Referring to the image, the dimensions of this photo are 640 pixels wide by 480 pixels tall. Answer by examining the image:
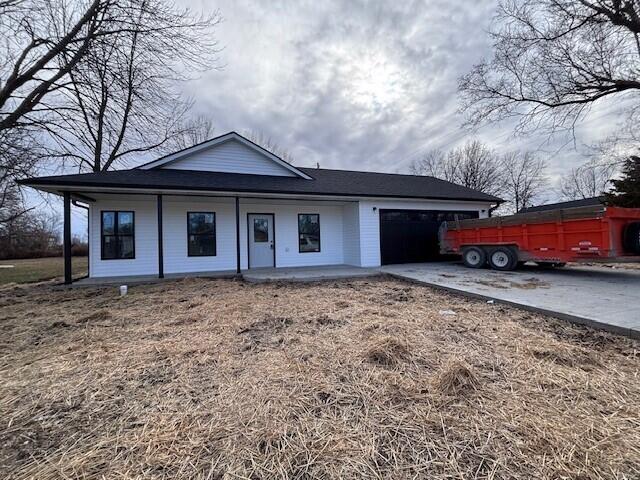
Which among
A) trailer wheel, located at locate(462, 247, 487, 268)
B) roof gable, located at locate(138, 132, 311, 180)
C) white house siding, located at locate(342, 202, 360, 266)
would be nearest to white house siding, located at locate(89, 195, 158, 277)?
roof gable, located at locate(138, 132, 311, 180)

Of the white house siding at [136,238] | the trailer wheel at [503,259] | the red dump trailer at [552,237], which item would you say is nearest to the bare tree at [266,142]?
the white house siding at [136,238]

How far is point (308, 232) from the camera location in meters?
12.5

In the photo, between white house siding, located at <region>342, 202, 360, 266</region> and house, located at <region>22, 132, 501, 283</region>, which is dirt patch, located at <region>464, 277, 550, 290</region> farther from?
white house siding, located at <region>342, 202, 360, 266</region>

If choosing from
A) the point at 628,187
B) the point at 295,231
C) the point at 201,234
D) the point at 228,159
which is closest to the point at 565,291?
the point at 295,231

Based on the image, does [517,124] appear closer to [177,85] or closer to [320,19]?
[320,19]

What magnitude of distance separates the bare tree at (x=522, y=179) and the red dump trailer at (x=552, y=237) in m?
25.3

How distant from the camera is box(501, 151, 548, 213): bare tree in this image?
30.9 meters

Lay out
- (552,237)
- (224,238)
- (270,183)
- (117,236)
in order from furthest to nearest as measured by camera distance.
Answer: (224,238)
(270,183)
(117,236)
(552,237)

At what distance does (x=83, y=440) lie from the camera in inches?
79.3

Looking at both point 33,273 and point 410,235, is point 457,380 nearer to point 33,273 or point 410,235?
point 410,235

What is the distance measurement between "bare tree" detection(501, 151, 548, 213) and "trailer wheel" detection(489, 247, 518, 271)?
84.4ft

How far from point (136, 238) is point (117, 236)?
0.59m

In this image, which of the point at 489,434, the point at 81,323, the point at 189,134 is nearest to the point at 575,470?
the point at 489,434

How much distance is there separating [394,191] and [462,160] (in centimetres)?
2296
